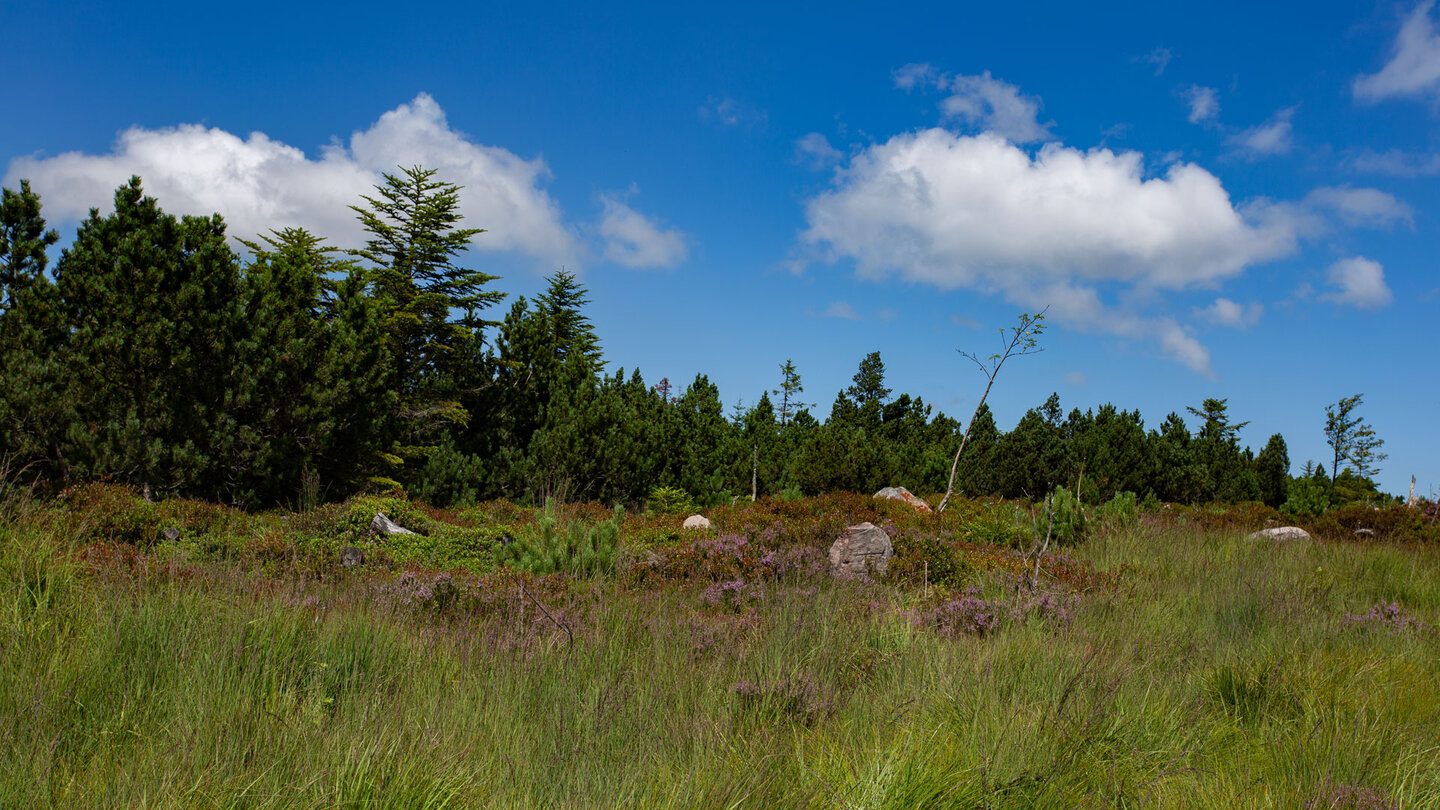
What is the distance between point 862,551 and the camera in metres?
7.76

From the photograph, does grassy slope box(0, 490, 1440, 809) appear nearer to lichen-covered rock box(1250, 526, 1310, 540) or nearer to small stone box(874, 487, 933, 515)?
lichen-covered rock box(1250, 526, 1310, 540)

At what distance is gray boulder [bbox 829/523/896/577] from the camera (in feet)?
24.8

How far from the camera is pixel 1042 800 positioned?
9.33ft

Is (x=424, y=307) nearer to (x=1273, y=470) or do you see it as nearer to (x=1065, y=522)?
(x=1065, y=522)

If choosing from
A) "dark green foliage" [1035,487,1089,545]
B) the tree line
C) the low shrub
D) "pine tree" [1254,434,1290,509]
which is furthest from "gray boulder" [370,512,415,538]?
"pine tree" [1254,434,1290,509]

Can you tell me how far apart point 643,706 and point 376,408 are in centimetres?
1288

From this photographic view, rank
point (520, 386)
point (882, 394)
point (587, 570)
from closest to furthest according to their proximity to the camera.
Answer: point (587, 570)
point (520, 386)
point (882, 394)

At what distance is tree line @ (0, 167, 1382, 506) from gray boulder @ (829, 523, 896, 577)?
6.95 meters

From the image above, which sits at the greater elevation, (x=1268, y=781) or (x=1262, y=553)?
(x=1262, y=553)

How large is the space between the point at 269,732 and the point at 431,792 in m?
0.63

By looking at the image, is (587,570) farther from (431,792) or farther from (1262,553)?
(1262,553)

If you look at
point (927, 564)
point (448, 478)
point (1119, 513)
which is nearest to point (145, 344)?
point (448, 478)

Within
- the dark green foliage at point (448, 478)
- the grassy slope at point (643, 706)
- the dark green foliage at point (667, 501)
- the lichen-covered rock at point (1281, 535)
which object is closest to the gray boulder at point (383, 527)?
the dark green foliage at point (448, 478)

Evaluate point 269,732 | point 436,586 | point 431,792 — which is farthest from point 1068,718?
point 436,586
